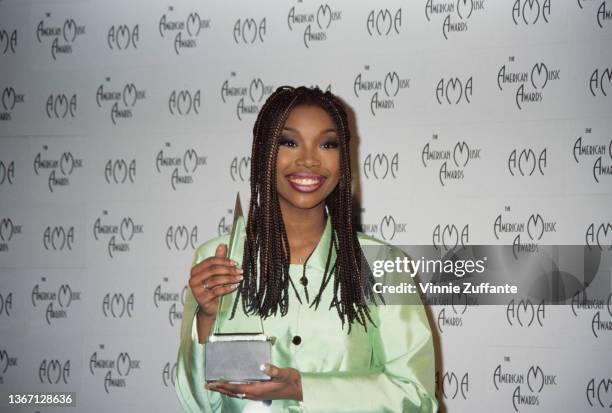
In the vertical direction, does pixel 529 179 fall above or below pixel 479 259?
above

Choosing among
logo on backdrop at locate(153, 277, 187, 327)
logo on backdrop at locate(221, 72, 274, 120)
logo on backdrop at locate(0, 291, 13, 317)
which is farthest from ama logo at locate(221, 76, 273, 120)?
logo on backdrop at locate(0, 291, 13, 317)

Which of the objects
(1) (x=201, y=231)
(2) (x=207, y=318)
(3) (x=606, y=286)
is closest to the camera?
(2) (x=207, y=318)

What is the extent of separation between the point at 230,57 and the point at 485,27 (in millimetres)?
719

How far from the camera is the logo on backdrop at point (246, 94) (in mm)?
2182

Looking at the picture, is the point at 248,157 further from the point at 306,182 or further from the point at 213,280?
the point at 213,280

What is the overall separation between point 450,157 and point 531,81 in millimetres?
291

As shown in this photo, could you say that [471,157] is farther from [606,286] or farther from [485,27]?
[606,286]

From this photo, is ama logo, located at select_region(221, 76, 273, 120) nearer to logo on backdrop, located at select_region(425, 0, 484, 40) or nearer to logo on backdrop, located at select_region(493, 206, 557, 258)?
logo on backdrop, located at select_region(425, 0, 484, 40)

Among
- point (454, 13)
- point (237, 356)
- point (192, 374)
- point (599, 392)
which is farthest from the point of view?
point (454, 13)

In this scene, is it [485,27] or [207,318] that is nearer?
[207,318]

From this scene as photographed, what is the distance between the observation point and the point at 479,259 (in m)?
2.04

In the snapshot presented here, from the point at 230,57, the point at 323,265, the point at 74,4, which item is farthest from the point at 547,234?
the point at 74,4

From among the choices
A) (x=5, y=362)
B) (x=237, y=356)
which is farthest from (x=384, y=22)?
(x=5, y=362)

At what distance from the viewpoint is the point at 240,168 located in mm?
2182
